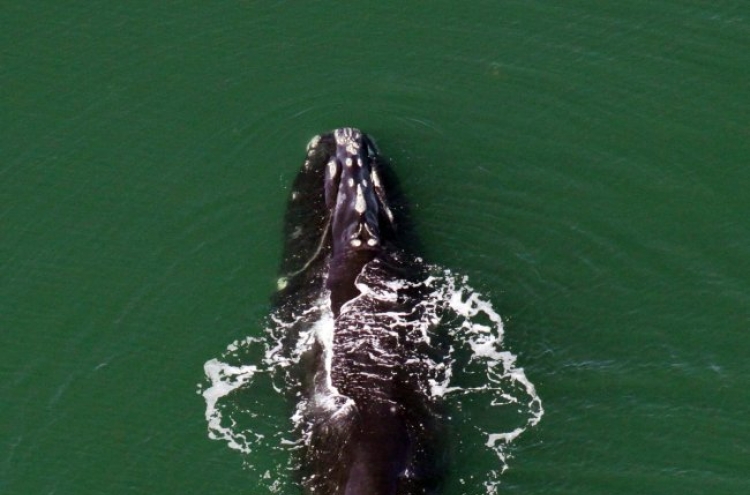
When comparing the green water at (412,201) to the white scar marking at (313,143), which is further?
the white scar marking at (313,143)

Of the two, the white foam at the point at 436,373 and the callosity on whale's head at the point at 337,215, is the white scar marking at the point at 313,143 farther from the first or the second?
the white foam at the point at 436,373

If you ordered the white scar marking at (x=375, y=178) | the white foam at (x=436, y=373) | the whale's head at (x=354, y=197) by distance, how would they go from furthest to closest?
the white scar marking at (x=375, y=178), the whale's head at (x=354, y=197), the white foam at (x=436, y=373)

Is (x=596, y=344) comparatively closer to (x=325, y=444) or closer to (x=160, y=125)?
(x=325, y=444)

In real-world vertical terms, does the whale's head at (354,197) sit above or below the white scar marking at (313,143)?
below

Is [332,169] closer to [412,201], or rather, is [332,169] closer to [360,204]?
[360,204]

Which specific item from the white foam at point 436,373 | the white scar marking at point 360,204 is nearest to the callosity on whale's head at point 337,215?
the white scar marking at point 360,204

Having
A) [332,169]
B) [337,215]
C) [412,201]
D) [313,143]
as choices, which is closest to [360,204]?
[337,215]
